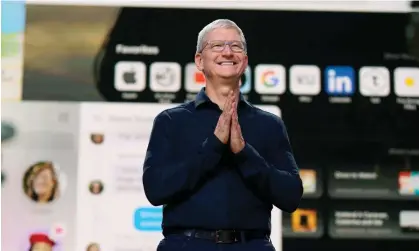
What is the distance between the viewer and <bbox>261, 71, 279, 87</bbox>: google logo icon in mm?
1593

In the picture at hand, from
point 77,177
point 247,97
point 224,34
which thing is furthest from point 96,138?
point 224,34

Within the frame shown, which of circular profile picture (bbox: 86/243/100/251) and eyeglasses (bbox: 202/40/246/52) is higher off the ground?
eyeglasses (bbox: 202/40/246/52)

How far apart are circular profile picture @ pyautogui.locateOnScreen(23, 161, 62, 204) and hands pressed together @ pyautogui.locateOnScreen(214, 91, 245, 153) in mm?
958

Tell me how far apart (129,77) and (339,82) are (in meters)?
0.61

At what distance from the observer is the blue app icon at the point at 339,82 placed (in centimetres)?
160

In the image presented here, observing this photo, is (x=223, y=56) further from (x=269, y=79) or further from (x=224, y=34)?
(x=269, y=79)

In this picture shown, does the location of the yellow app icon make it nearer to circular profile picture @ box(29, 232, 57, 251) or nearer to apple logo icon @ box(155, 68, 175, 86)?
apple logo icon @ box(155, 68, 175, 86)

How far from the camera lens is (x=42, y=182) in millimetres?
1549

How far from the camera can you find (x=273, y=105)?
1585 millimetres

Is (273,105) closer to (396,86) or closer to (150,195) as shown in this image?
(396,86)

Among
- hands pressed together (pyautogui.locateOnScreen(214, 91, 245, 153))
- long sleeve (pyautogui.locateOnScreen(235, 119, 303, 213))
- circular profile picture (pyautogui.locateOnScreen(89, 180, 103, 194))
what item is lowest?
circular profile picture (pyautogui.locateOnScreen(89, 180, 103, 194))

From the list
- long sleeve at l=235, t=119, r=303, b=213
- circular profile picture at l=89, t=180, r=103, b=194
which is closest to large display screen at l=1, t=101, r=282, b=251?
circular profile picture at l=89, t=180, r=103, b=194

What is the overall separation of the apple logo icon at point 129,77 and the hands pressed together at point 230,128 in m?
0.92

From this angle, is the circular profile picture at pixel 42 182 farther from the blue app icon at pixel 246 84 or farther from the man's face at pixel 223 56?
the man's face at pixel 223 56
